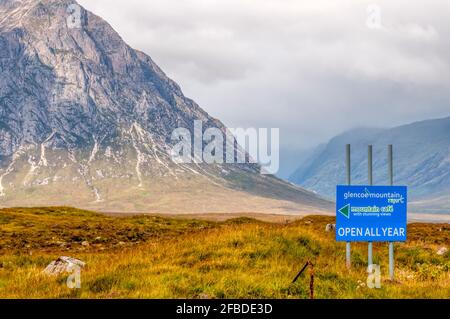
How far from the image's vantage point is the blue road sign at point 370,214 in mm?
19922

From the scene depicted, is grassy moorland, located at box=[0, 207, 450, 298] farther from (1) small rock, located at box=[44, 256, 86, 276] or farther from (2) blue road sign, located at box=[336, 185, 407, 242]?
(2) blue road sign, located at box=[336, 185, 407, 242]

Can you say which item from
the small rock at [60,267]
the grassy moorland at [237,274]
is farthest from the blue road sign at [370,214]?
the small rock at [60,267]

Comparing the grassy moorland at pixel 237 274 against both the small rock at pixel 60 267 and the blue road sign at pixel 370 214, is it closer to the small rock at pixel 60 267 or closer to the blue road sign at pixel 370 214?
the small rock at pixel 60 267

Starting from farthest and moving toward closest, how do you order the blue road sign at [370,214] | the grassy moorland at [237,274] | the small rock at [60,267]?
the small rock at [60,267]
the blue road sign at [370,214]
the grassy moorland at [237,274]

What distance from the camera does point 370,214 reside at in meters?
20.0

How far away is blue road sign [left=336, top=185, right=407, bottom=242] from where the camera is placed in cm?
1992

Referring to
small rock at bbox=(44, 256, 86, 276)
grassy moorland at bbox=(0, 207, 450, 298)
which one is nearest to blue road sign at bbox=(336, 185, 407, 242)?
grassy moorland at bbox=(0, 207, 450, 298)

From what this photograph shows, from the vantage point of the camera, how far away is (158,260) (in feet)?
71.2

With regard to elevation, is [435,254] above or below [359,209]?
below
